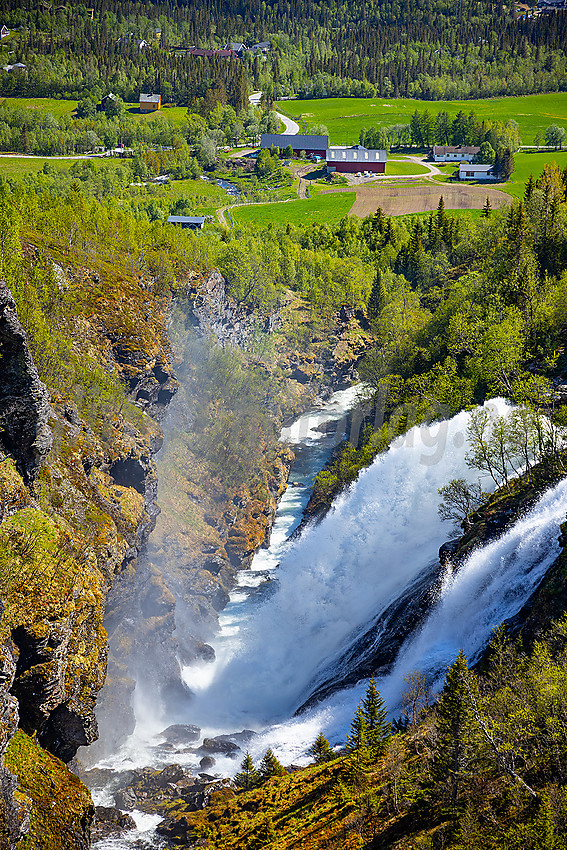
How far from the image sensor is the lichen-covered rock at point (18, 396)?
130ft

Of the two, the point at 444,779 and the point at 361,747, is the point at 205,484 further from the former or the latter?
the point at 444,779

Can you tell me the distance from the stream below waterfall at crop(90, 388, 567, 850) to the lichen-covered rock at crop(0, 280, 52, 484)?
2169 centimetres

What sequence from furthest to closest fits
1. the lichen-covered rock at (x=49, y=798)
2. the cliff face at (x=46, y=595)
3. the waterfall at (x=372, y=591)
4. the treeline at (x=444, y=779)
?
the waterfall at (x=372, y=591) → the cliff face at (x=46, y=595) → the lichen-covered rock at (x=49, y=798) → the treeline at (x=444, y=779)

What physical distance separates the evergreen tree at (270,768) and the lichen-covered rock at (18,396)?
21.3 meters

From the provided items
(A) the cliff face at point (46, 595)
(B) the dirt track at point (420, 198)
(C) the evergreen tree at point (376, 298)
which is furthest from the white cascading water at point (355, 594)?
(B) the dirt track at point (420, 198)

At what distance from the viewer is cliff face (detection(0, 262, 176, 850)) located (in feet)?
108

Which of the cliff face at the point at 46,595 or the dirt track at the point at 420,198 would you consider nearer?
the cliff face at the point at 46,595

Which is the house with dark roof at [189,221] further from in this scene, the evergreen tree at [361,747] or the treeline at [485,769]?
the treeline at [485,769]

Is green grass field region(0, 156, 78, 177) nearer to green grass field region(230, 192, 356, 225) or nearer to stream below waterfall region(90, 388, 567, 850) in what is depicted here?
green grass field region(230, 192, 356, 225)

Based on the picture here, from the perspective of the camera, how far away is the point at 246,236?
143250 mm

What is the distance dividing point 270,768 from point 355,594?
2130cm

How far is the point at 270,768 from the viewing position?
141 feet

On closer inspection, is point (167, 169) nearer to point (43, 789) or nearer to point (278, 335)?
Result: point (278, 335)

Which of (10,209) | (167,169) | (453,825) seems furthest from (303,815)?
(167,169)
